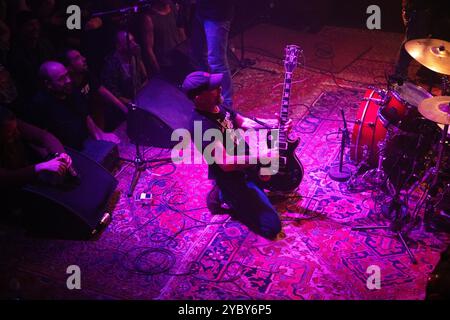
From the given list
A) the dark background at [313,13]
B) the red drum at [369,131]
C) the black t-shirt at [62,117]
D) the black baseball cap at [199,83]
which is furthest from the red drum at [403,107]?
the dark background at [313,13]

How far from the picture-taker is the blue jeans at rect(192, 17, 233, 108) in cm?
634

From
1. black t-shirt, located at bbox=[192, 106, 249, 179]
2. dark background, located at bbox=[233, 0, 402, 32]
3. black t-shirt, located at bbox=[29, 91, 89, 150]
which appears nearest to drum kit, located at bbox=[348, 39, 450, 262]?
black t-shirt, located at bbox=[192, 106, 249, 179]

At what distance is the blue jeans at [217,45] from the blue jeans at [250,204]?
1.99m

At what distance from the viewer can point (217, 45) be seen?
21.1 ft

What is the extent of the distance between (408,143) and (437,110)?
0.68 meters

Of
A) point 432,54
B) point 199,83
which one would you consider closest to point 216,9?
point 199,83

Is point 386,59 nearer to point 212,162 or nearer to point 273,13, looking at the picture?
point 273,13

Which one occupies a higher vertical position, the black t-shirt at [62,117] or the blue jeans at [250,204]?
the black t-shirt at [62,117]

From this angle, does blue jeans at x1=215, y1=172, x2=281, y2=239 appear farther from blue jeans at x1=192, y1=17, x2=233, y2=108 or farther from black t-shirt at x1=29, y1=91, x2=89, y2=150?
blue jeans at x1=192, y1=17, x2=233, y2=108

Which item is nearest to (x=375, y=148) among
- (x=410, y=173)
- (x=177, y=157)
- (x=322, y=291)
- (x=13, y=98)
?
(x=410, y=173)

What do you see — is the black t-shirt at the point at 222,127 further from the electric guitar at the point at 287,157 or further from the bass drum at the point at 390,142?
the bass drum at the point at 390,142

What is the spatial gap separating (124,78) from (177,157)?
4.54 ft

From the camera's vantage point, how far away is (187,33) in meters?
8.58

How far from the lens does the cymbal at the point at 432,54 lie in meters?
4.77
